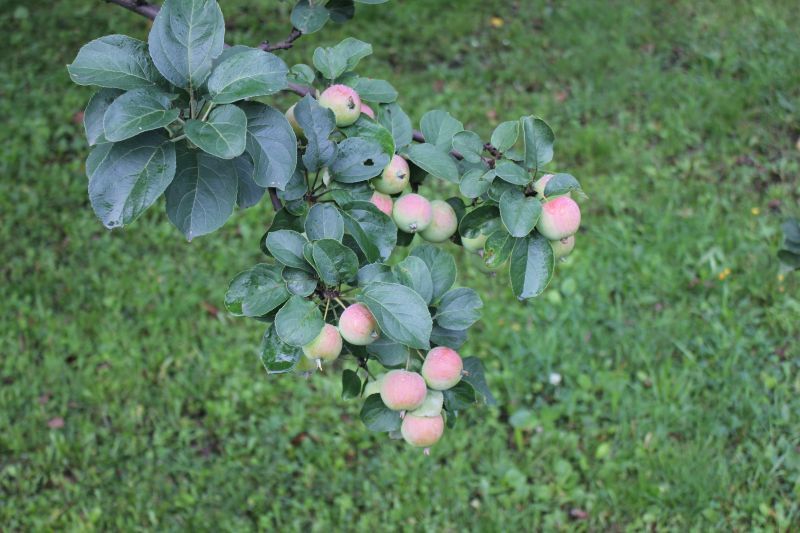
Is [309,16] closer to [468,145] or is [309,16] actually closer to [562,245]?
[468,145]

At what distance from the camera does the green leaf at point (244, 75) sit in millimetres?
978

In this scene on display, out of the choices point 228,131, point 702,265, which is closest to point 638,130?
point 702,265

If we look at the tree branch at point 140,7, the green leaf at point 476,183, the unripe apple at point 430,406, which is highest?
the tree branch at point 140,7

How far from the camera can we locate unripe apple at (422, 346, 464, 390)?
1.06 m

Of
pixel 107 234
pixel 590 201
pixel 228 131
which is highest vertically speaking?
pixel 228 131

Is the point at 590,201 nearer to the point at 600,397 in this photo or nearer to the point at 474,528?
the point at 600,397

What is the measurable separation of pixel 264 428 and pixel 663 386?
1282 millimetres

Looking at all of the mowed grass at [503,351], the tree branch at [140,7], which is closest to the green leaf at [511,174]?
the tree branch at [140,7]

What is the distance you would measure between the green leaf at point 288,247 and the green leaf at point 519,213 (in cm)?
25

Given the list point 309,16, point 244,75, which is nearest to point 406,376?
point 244,75

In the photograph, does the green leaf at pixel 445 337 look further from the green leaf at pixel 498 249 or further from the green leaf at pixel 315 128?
the green leaf at pixel 315 128

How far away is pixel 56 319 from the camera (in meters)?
2.97

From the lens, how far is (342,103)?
3.57ft

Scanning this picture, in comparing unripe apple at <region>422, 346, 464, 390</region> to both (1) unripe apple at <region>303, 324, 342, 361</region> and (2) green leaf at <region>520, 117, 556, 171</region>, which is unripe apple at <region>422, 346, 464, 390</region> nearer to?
(1) unripe apple at <region>303, 324, 342, 361</region>
